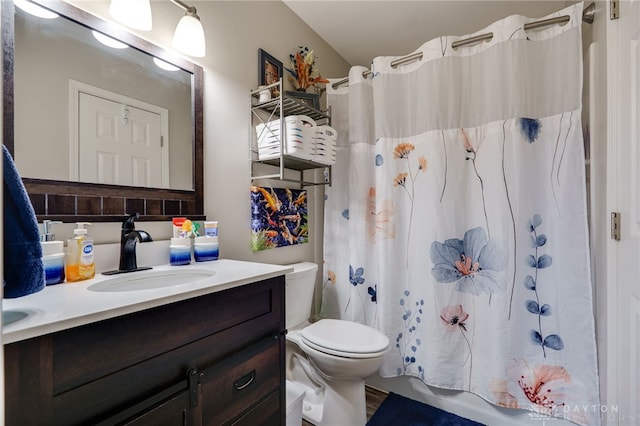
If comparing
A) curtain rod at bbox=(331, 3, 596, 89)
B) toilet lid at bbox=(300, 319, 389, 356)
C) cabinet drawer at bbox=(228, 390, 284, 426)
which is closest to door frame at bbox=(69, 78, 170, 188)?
cabinet drawer at bbox=(228, 390, 284, 426)

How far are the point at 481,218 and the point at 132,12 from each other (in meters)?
1.72

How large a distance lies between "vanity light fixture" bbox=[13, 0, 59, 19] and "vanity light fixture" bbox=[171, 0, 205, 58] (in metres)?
0.38

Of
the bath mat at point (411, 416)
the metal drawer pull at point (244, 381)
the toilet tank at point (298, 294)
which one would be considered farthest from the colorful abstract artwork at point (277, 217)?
the bath mat at point (411, 416)

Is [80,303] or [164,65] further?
[164,65]

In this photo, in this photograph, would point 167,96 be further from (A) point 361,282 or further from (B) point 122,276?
(A) point 361,282

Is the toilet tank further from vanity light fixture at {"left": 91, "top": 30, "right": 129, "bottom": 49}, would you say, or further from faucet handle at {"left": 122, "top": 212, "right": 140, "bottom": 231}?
vanity light fixture at {"left": 91, "top": 30, "right": 129, "bottom": 49}

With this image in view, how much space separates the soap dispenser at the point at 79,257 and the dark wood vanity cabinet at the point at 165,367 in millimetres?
373

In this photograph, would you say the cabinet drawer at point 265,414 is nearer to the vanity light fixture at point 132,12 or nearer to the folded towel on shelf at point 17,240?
the folded towel on shelf at point 17,240

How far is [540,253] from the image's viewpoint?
1.43 meters

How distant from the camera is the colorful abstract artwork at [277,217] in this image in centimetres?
160

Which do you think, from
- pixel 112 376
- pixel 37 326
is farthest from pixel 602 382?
pixel 37 326

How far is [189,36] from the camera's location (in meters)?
1.22

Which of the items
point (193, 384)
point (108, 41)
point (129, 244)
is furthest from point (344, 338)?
point (108, 41)

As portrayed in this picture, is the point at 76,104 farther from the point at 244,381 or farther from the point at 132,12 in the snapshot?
the point at 244,381
